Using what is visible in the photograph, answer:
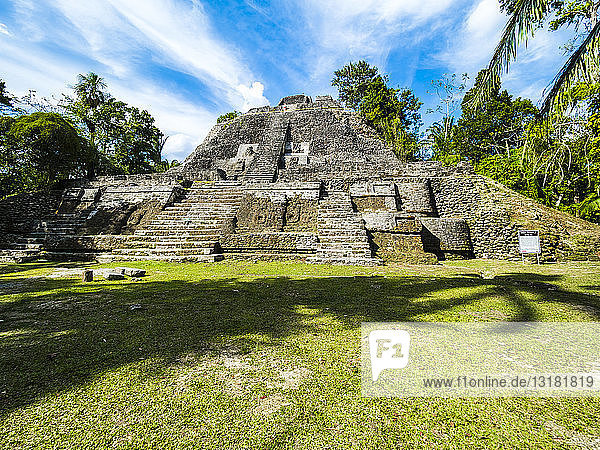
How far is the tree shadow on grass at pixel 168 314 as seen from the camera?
208 centimetres

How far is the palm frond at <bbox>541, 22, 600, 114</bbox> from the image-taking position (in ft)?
12.9

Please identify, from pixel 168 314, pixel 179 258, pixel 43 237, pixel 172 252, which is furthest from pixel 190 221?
pixel 168 314

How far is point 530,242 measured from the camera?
7949 millimetres

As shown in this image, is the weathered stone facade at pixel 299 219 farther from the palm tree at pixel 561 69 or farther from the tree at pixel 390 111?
the tree at pixel 390 111

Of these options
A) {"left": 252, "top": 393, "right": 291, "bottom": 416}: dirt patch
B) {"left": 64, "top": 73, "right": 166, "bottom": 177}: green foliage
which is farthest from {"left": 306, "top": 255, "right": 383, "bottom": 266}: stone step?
{"left": 64, "top": 73, "right": 166, "bottom": 177}: green foliage

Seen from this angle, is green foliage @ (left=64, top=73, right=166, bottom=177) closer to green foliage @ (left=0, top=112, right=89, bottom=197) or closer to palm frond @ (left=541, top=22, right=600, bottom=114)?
green foliage @ (left=0, top=112, right=89, bottom=197)

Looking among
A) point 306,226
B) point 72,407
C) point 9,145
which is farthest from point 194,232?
point 9,145

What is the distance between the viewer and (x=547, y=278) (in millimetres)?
5500

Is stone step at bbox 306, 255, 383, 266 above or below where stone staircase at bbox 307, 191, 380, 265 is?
below

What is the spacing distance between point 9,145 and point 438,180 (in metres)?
18.1

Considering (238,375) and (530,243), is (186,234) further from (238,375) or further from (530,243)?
(530,243)

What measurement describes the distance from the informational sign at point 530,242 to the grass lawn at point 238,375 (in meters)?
4.19

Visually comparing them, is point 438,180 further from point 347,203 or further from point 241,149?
point 241,149

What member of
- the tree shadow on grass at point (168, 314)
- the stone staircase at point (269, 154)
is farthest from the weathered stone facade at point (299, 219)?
the tree shadow on grass at point (168, 314)
